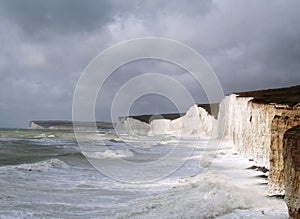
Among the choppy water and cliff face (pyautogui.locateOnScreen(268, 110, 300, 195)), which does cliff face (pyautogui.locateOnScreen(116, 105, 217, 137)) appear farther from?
cliff face (pyautogui.locateOnScreen(268, 110, 300, 195))

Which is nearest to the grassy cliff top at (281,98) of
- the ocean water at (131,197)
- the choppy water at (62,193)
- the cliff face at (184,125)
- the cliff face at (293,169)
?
the ocean water at (131,197)

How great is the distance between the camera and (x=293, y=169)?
16.0 feet

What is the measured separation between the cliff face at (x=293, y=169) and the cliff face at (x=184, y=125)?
58.2m

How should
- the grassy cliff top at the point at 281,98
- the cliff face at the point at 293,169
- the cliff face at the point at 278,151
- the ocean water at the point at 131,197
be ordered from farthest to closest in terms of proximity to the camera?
the grassy cliff top at the point at 281,98, the cliff face at the point at 278,151, the ocean water at the point at 131,197, the cliff face at the point at 293,169

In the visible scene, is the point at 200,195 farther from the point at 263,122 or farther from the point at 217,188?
the point at 263,122

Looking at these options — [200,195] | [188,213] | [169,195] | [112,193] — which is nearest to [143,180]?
[112,193]

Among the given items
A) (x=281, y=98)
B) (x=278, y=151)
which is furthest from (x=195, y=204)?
(x=281, y=98)

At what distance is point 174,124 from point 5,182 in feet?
277

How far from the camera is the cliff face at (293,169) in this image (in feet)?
15.7

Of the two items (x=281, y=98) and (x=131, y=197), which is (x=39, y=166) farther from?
(x=281, y=98)

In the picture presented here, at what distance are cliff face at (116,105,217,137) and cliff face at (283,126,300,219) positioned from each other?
191ft

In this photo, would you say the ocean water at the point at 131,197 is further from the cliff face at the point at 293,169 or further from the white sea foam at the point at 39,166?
the cliff face at the point at 293,169

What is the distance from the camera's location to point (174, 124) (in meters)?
96.4

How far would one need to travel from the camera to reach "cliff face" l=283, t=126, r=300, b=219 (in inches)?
188
